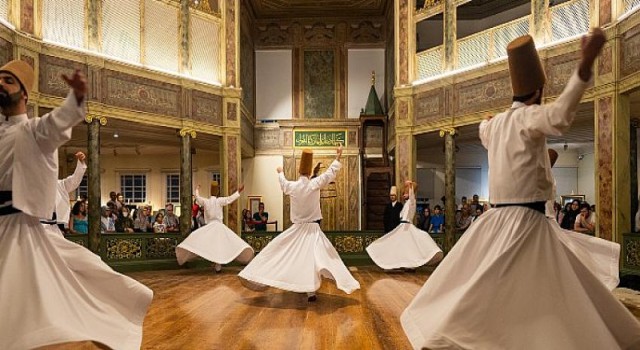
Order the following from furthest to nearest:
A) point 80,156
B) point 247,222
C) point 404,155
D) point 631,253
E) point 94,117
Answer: point 247,222 < point 404,155 < point 94,117 < point 631,253 < point 80,156

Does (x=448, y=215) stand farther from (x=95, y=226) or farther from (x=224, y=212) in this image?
(x=95, y=226)

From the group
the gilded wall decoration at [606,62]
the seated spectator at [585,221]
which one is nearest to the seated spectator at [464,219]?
the seated spectator at [585,221]

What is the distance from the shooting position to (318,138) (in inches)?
576

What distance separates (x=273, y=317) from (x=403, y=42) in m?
8.21

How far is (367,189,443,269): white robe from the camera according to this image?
9016 millimetres

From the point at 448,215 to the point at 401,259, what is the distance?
7.09 ft

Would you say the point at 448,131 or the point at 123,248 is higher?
the point at 448,131

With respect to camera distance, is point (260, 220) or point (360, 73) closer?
point (260, 220)

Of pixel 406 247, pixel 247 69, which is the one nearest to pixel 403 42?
pixel 247 69

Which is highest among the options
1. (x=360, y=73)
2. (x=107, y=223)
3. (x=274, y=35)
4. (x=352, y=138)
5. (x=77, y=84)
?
(x=274, y=35)

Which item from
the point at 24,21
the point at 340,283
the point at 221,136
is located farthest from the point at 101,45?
the point at 340,283

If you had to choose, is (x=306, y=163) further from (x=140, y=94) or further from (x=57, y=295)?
(x=140, y=94)

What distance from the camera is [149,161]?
16688 mm

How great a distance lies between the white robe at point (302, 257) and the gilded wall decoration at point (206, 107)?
17.0 feet
